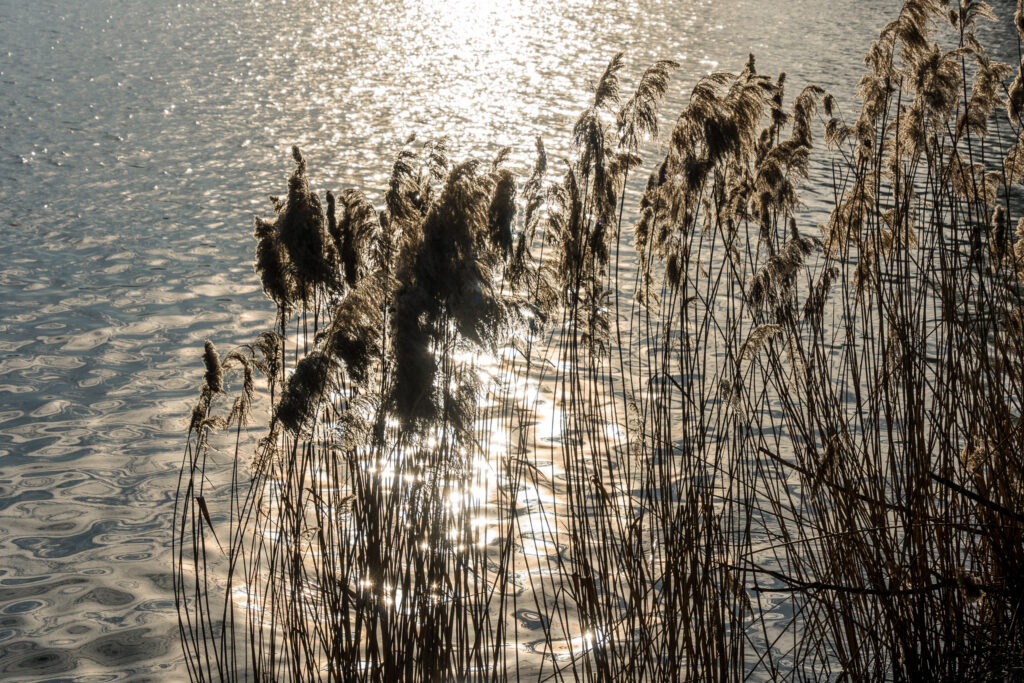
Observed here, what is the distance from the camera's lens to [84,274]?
9.22 meters

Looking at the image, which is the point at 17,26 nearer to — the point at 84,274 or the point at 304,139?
the point at 304,139

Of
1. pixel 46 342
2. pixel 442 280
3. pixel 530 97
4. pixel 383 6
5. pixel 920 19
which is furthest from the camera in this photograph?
pixel 383 6

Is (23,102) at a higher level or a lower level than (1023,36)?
lower

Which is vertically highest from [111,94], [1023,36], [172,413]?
[1023,36]

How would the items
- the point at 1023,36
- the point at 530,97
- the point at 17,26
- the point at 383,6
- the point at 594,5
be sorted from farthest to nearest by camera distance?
the point at 594,5
the point at 383,6
the point at 17,26
the point at 530,97
the point at 1023,36

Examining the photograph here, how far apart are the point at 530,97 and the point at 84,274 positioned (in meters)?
11.5

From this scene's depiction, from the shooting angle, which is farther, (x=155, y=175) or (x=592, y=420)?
(x=155, y=175)

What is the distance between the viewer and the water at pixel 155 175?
5.09m

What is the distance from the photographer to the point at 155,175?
1263 centimetres

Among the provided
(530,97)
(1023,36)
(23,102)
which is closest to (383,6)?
(530,97)

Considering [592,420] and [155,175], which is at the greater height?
[592,420]

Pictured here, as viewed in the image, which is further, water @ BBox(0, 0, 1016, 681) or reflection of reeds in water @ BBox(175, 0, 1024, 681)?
water @ BBox(0, 0, 1016, 681)

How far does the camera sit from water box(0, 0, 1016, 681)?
5.09m

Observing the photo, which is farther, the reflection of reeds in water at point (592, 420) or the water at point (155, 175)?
the water at point (155, 175)
